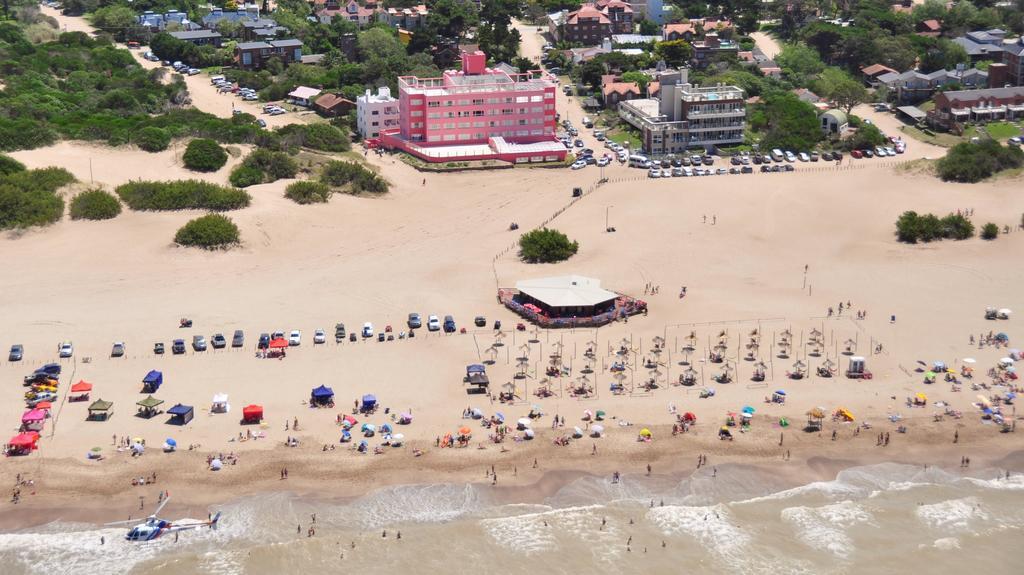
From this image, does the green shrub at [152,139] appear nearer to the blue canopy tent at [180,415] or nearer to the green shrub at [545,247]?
the green shrub at [545,247]

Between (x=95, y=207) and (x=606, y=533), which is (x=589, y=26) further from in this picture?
(x=606, y=533)

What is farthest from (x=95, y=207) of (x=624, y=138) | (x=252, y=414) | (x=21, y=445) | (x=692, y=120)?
(x=692, y=120)

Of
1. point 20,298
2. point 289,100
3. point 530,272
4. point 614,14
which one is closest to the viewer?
point 20,298

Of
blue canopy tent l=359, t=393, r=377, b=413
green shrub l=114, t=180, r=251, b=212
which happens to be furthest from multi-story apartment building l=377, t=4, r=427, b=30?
blue canopy tent l=359, t=393, r=377, b=413

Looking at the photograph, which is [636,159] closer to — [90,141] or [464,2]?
[90,141]

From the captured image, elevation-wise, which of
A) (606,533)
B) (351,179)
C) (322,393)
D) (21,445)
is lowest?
(606,533)

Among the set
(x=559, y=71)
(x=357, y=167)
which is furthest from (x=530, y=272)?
(x=559, y=71)

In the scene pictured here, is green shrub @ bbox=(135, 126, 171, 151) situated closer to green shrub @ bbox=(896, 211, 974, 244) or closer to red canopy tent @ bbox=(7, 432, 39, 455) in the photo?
red canopy tent @ bbox=(7, 432, 39, 455)
